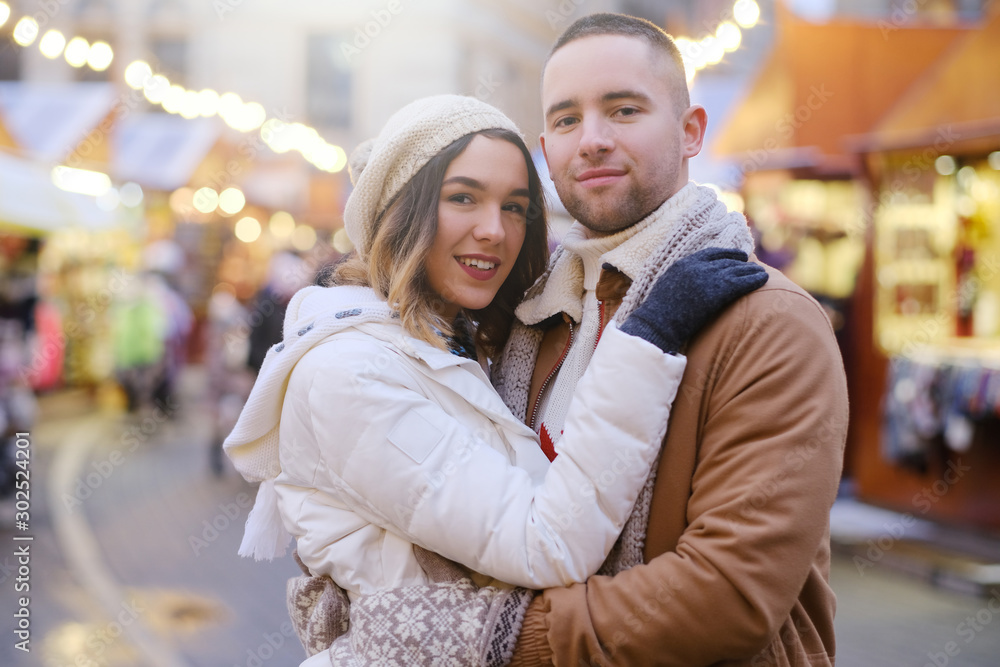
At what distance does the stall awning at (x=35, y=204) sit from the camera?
35.7ft

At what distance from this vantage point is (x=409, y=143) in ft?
7.49

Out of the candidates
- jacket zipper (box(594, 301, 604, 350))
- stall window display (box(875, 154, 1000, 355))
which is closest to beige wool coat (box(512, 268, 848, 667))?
jacket zipper (box(594, 301, 604, 350))

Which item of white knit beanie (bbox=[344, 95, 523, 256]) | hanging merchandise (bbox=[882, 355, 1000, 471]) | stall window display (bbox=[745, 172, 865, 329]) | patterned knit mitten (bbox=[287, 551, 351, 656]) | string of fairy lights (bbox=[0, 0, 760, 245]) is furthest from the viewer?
stall window display (bbox=[745, 172, 865, 329])

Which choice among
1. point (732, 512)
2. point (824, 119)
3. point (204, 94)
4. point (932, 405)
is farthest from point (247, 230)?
point (732, 512)

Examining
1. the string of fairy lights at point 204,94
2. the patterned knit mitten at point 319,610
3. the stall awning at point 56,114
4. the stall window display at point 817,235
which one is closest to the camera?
the patterned knit mitten at point 319,610

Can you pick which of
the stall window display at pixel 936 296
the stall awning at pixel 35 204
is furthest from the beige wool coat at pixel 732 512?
the stall awning at pixel 35 204

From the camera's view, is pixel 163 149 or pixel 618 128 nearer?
pixel 618 128

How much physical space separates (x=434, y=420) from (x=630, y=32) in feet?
3.69

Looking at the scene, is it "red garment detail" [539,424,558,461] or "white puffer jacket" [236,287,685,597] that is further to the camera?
"red garment detail" [539,424,558,461]

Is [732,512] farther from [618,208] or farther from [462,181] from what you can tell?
[462,181]

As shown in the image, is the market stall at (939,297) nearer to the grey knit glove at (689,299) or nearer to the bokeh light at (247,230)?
the grey knit glove at (689,299)

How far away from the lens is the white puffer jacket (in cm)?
180

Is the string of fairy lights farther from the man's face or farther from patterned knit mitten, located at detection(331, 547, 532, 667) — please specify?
patterned knit mitten, located at detection(331, 547, 532, 667)

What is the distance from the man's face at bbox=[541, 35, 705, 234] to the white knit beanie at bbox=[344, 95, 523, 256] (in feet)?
0.81
